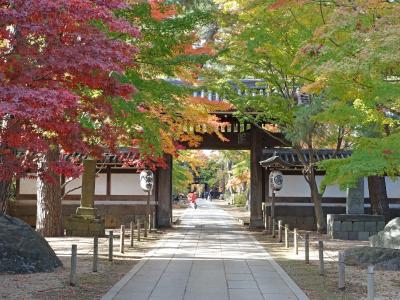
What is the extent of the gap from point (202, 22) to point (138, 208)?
13.7 metres

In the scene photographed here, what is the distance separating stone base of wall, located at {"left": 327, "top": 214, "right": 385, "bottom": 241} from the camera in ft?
59.9

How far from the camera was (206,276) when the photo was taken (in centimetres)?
1029

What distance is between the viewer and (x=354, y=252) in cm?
1187

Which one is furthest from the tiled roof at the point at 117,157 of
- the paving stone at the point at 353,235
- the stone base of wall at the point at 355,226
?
the paving stone at the point at 353,235

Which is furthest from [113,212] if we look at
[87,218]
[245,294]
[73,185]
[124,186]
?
[245,294]

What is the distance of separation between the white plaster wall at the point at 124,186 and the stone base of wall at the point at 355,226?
30.6 ft

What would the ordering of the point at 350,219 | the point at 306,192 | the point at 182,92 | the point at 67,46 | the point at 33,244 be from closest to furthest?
the point at 67,46 → the point at 33,244 → the point at 182,92 → the point at 350,219 → the point at 306,192

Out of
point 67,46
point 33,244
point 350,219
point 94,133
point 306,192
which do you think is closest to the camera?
point 67,46

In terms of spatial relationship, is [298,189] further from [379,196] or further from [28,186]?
[28,186]

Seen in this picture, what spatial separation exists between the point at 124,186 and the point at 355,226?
10641 mm

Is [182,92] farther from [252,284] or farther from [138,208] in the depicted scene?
[138,208]

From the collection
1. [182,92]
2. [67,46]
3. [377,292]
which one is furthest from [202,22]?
[377,292]

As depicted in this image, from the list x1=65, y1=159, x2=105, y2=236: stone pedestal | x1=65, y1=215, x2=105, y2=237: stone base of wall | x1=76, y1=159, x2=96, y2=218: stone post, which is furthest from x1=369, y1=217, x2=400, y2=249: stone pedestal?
x1=76, y1=159, x2=96, y2=218: stone post

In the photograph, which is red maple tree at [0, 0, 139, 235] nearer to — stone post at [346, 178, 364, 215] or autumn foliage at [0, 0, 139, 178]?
autumn foliage at [0, 0, 139, 178]
